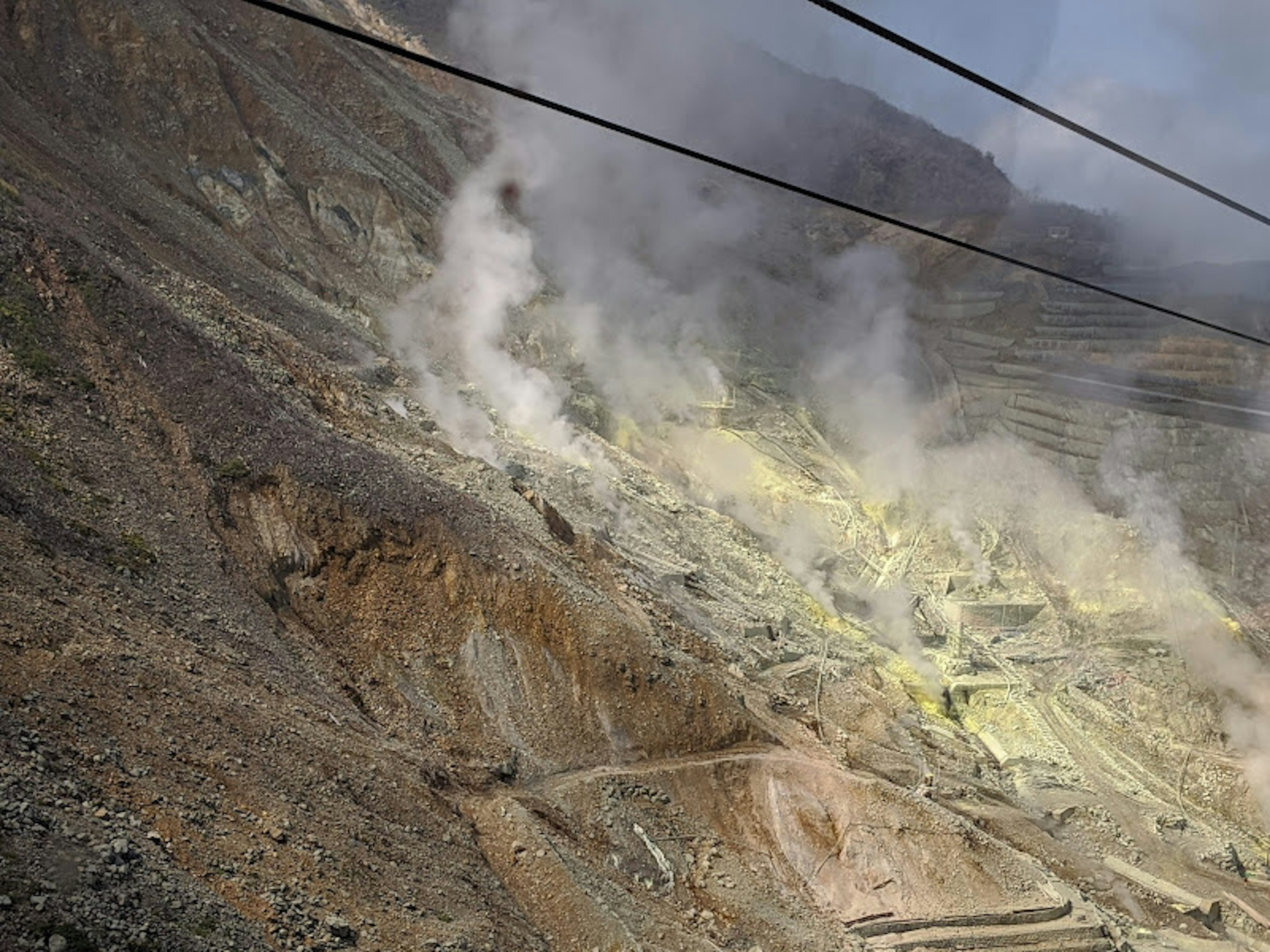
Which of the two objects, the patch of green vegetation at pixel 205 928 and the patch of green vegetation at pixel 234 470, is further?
the patch of green vegetation at pixel 234 470

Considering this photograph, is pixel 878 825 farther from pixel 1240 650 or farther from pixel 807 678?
pixel 1240 650

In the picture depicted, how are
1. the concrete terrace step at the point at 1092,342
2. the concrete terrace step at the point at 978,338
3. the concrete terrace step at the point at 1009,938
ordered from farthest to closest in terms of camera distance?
the concrete terrace step at the point at 978,338, the concrete terrace step at the point at 1092,342, the concrete terrace step at the point at 1009,938

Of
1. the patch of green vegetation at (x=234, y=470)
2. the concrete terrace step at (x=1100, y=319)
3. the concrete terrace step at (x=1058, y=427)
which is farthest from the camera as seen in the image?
the concrete terrace step at (x=1100, y=319)

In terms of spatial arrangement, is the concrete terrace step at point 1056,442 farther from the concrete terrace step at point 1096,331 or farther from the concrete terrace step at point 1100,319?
the concrete terrace step at point 1100,319

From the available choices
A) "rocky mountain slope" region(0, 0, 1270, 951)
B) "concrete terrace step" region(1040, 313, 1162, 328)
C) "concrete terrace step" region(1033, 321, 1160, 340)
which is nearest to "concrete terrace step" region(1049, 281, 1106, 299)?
"concrete terrace step" region(1040, 313, 1162, 328)

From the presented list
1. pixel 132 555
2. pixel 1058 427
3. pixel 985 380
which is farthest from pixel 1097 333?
pixel 132 555

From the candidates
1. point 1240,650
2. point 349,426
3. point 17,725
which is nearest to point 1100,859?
point 1240,650

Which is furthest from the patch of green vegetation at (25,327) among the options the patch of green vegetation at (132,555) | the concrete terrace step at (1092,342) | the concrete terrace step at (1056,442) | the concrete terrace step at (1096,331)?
the concrete terrace step at (1096,331)
